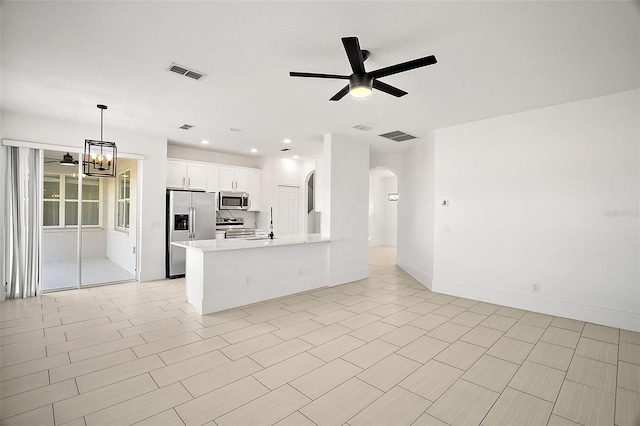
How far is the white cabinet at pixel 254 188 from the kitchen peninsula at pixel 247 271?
3.03 m

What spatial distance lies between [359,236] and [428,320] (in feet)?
8.44

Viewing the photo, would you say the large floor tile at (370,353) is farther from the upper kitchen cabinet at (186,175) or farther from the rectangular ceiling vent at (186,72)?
the upper kitchen cabinet at (186,175)

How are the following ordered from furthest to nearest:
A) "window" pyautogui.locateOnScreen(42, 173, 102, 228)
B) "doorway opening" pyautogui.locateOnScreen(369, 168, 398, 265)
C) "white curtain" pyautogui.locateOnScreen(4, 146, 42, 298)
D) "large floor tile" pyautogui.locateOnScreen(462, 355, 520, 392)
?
"doorway opening" pyautogui.locateOnScreen(369, 168, 398, 265)
"window" pyautogui.locateOnScreen(42, 173, 102, 228)
"white curtain" pyautogui.locateOnScreen(4, 146, 42, 298)
"large floor tile" pyautogui.locateOnScreen(462, 355, 520, 392)

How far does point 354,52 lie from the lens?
2.25m

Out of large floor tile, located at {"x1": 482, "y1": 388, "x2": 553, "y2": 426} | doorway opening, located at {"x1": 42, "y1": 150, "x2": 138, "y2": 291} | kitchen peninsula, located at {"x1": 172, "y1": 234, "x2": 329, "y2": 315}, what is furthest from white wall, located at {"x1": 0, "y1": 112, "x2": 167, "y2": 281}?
large floor tile, located at {"x1": 482, "y1": 388, "x2": 553, "y2": 426}

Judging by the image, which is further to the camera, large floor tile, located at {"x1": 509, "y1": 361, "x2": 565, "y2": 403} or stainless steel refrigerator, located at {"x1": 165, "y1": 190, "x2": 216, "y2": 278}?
stainless steel refrigerator, located at {"x1": 165, "y1": 190, "x2": 216, "y2": 278}

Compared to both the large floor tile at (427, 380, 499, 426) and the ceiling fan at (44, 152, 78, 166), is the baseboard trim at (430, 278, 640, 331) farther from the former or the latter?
the ceiling fan at (44, 152, 78, 166)

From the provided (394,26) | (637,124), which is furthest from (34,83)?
(637,124)

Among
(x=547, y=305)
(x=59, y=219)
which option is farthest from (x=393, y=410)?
(x=59, y=219)

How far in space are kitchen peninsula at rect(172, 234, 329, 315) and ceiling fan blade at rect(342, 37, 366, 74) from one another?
9.34 ft

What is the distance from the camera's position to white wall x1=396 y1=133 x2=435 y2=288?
Result: 563 centimetres

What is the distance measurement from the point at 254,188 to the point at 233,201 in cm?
73

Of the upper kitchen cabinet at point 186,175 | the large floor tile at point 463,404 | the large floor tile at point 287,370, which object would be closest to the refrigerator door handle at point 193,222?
the upper kitchen cabinet at point 186,175

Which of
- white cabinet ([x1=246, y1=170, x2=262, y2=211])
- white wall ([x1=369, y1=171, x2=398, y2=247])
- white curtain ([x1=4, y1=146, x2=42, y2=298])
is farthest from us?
white wall ([x1=369, y1=171, x2=398, y2=247])
